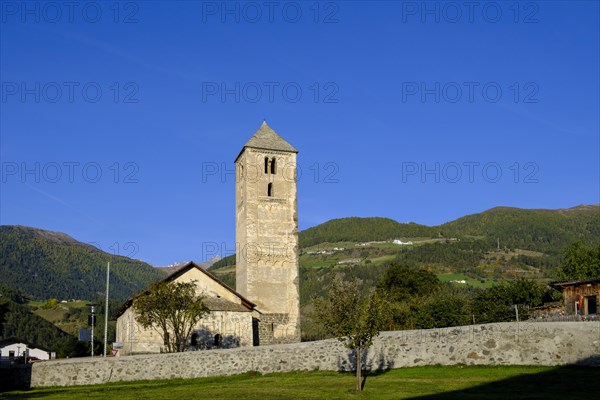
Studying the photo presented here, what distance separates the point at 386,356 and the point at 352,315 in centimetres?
620

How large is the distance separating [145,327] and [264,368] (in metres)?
13.1

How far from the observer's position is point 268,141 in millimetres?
59344

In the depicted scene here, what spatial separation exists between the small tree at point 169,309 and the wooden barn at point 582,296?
970 inches

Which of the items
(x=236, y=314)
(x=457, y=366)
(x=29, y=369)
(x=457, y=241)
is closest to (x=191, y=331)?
(x=236, y=314)

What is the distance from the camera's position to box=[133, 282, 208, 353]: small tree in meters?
42.8

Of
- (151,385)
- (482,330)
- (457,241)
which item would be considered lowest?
(151,385)

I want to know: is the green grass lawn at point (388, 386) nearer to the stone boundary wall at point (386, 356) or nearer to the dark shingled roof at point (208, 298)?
the stone boundary wall at point (386, 356)

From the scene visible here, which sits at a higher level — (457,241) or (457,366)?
(457,241)

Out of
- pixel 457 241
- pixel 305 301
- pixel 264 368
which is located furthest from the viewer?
pixel 457 241

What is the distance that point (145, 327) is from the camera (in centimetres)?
4341

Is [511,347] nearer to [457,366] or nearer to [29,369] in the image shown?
[457,366]

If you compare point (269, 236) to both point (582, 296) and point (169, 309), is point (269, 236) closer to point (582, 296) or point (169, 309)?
point (169, 309)

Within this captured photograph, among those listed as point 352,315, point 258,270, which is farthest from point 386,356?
point 258,270

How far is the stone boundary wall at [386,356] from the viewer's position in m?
27.4
